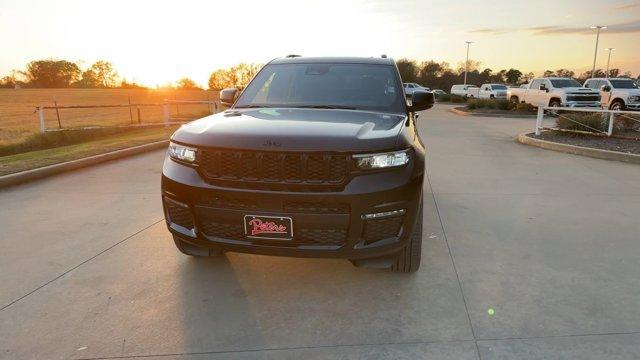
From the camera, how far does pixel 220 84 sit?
57.8 meters

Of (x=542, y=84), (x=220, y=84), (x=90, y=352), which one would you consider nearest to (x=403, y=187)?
(x=90, y=352)

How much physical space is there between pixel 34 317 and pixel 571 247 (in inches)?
172

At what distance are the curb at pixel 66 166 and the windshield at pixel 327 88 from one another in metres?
4.20

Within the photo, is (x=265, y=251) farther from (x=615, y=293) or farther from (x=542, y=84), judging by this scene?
(x=542, y=84)

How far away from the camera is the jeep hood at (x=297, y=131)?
289cm

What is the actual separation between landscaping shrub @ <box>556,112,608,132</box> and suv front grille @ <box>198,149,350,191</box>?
1123cm

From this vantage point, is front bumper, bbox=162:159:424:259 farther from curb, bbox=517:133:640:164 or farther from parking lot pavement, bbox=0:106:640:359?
curb, bbox=517:133:640:164

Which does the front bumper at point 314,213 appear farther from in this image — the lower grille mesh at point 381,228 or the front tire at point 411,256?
the front tire at point 411,256

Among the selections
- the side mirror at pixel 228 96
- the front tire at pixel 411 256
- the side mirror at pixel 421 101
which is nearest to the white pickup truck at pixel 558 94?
the side mirror at pixel 421 101

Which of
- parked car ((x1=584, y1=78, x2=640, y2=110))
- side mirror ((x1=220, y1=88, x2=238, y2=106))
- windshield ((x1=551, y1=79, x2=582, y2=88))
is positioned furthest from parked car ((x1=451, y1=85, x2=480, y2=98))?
side mirror ((x1=220, y1=88, x2=238, y2=106))

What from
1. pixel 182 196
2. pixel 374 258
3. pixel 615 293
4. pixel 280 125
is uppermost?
pixel 280 125

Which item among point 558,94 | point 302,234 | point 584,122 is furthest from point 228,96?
point 558,94

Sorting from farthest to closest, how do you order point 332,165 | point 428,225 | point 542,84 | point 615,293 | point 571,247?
point 542,84, point 428,225, point 571,247, point 615,293, point 332,165

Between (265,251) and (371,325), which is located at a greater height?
(265,251)
